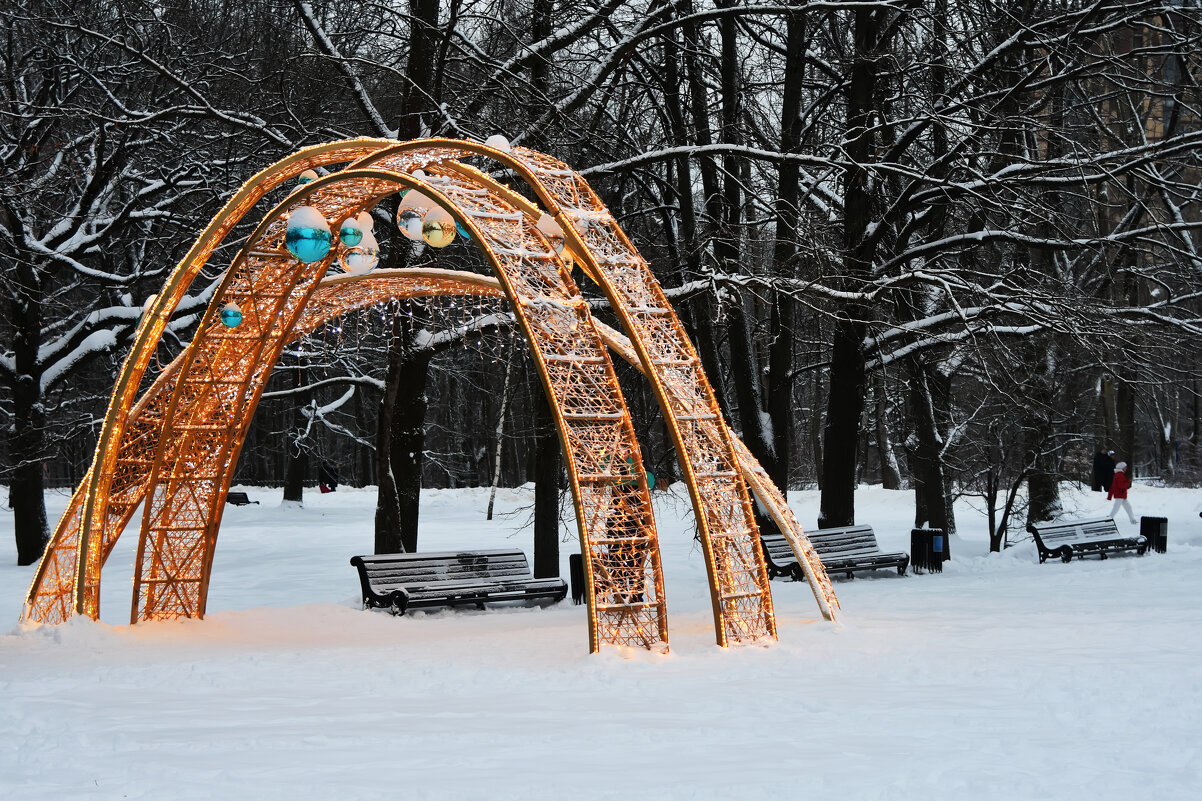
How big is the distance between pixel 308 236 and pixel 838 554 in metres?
9.66

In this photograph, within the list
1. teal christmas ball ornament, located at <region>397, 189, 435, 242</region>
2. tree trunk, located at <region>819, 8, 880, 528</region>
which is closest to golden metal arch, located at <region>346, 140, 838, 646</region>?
teal christmas ball ornament, located at <region>397, 189, 435, 242</region>

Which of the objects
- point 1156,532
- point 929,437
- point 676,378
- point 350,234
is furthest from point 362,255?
point 1156,532

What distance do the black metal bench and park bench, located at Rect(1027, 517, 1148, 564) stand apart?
314 inches

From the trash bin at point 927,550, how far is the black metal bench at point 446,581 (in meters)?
5.75

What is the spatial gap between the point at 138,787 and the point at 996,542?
17426 mm

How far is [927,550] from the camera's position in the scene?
56.7ft

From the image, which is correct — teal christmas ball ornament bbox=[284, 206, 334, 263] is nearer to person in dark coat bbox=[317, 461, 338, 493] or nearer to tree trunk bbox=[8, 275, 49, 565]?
tree trunk bbox=[8, 275, 49, 565]

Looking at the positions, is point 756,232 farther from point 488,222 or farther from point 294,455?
point 294,455

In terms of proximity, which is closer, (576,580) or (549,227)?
(549,227)

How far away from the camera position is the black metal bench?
13.7 metres

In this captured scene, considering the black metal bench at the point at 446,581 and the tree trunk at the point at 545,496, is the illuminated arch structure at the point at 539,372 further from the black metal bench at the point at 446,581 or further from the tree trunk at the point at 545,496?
the tree trunk at the point at 545,496

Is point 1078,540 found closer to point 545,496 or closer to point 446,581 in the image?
point 545,496

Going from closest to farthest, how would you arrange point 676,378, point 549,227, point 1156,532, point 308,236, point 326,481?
point 308,236
point 549,227
point 676,378
point 1156,532
point 326,481

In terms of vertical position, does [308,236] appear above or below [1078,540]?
above
